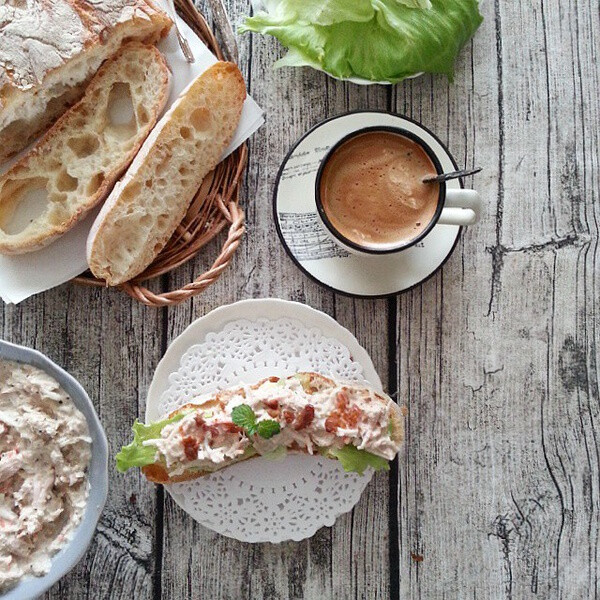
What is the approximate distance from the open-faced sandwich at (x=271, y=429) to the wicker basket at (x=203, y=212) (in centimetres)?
34

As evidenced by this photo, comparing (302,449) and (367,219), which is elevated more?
(367,219)

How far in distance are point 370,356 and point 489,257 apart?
41cm

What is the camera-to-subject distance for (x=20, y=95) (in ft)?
6.07

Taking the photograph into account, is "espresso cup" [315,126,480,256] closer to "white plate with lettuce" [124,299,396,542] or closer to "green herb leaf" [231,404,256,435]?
"white plate with lettuce" [124,299,396,542]

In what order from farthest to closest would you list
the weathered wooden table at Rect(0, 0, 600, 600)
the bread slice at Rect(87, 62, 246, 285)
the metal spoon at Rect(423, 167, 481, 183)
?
the weathered wooden table at Rect(0, 0, 600, 600)
the bread slice at Rect(87, 62, 246, 285)
the metal spoon at Rect(423, 167, 481, 183)

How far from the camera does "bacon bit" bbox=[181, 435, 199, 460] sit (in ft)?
5.90

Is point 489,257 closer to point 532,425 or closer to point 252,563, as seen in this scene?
point 532,425

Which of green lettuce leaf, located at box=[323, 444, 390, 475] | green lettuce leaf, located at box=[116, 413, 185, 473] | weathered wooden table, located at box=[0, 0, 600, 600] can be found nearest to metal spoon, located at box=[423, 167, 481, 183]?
weathered wooden table, located at box=[0, 0, 600, 600]

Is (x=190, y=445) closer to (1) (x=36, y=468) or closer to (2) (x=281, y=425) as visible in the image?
(2) (x=281, y=425)

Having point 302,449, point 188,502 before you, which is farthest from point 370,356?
point 188,502

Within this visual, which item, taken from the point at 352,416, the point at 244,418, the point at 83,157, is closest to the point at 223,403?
the point at 244,418

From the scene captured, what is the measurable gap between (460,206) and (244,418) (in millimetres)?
717

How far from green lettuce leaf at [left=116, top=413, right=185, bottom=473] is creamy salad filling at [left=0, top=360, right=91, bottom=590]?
0.09 meters

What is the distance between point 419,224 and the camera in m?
1.82
